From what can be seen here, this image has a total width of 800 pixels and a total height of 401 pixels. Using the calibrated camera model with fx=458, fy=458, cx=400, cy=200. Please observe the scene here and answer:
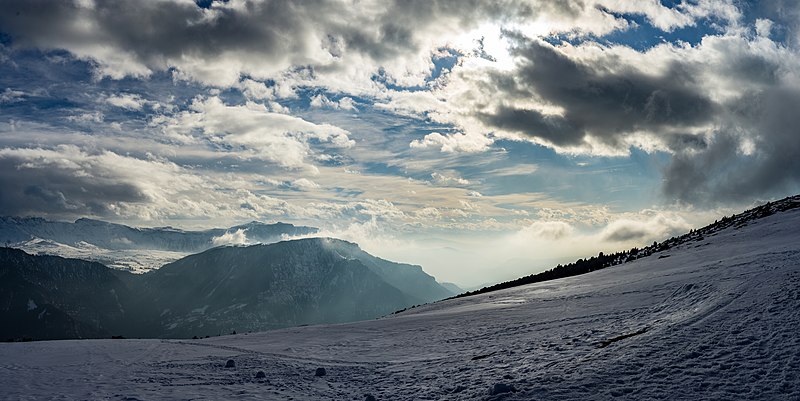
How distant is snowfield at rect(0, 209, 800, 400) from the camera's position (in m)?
7.65

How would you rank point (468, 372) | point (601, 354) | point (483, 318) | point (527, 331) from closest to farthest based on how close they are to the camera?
point (601, 354) < point (468, 372) < point (527, 331) < point (483, 318)

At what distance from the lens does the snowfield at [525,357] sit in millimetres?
7652

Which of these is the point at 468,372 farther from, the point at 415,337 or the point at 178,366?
the point at 178,366

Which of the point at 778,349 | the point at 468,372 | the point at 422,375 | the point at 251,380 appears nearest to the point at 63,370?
the point at 251,380

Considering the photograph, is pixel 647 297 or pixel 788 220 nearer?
pixel 647 297

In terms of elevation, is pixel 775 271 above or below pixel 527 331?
above

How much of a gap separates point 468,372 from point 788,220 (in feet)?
84.7

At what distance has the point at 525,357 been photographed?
10.2 meters

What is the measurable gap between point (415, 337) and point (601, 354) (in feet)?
23.0

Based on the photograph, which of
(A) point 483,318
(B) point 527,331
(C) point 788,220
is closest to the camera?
(B) point 527,331

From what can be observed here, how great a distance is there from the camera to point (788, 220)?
25703 millimetres

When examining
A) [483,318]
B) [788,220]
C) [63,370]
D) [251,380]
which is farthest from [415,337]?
[788,220]

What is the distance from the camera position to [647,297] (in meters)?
13.5

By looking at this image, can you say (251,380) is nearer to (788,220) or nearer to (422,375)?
(422,375)
